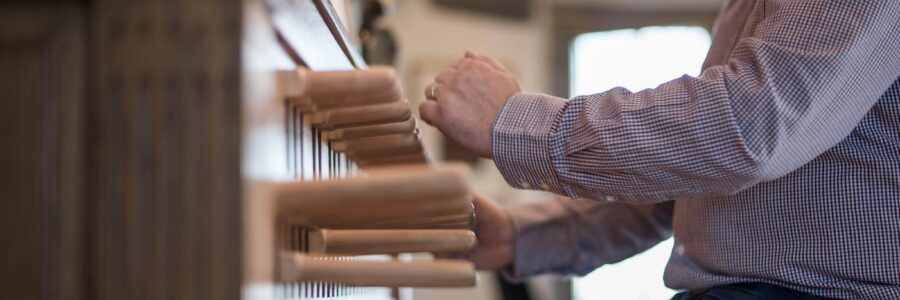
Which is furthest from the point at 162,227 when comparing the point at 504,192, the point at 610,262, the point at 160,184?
the point at 504,192

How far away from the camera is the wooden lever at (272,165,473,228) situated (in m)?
0.55

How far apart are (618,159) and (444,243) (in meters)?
0.17

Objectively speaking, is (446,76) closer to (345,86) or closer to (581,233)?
(345,86)

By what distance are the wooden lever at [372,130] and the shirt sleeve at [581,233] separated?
55cm

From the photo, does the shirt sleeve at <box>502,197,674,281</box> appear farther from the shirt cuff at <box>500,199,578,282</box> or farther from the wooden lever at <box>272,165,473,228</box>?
the wooden lever at <box>272,165,473,228</box>

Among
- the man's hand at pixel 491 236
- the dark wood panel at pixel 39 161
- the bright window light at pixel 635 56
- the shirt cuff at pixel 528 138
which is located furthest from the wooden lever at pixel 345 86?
the bright window light at pixel 635 56

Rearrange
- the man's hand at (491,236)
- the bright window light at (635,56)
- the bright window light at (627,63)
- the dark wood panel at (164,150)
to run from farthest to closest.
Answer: the bright window light at (635,56), the bright window light at (627,63), the man's hand at (491,236), the dark wood panel at (164,150)

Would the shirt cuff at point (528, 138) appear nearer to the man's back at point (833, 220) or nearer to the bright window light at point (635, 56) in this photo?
the man's back at point (833, 220)

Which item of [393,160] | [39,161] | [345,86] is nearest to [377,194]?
→ [345,86]

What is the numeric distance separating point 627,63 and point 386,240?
4368 millimetres

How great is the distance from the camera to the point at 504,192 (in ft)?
14.8

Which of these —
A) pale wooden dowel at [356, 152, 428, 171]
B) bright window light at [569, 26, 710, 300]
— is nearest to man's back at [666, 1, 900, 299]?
pale wooden dowel at [356, 152, 428, 171]

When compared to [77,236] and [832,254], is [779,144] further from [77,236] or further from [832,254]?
[77,236]

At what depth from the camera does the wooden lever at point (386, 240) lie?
740 mm
